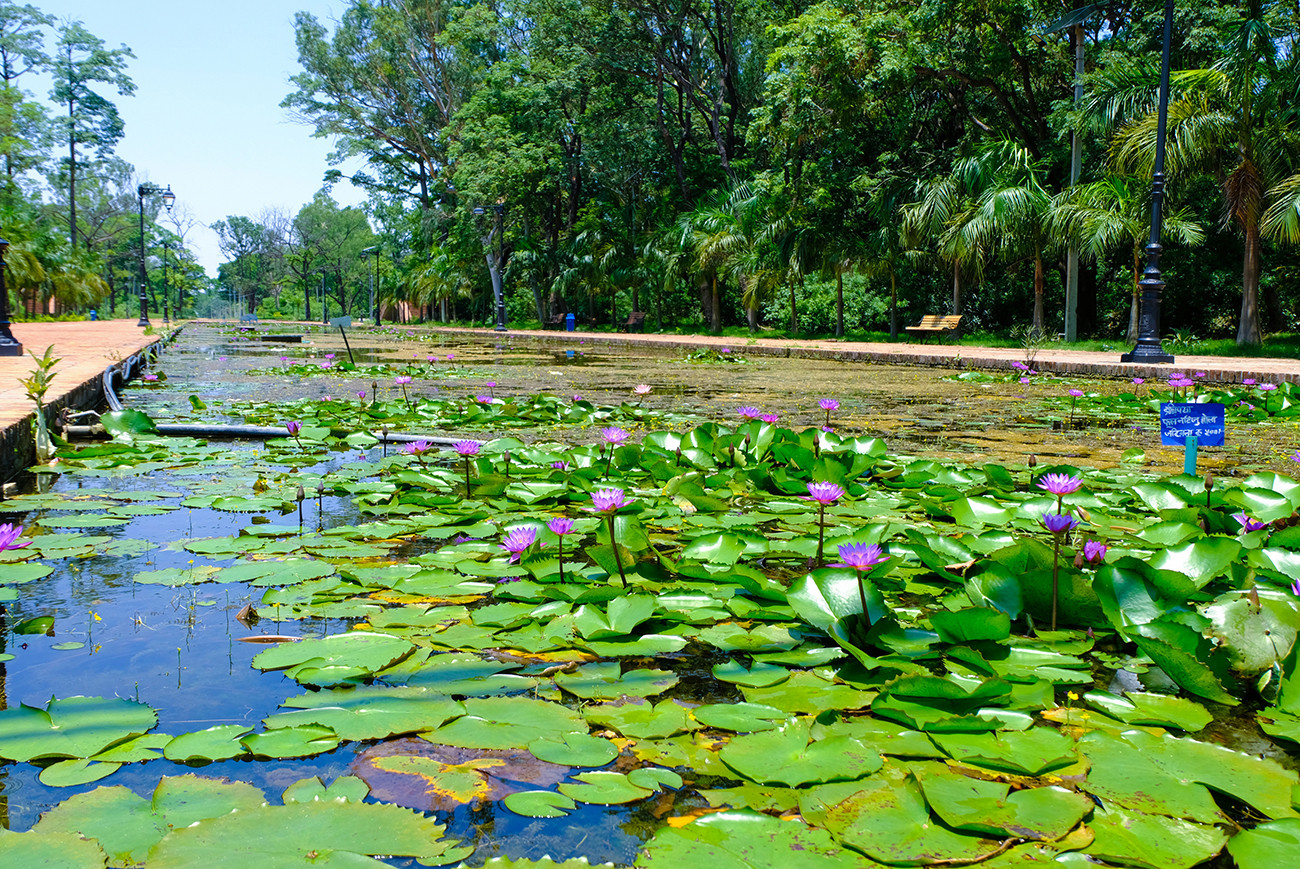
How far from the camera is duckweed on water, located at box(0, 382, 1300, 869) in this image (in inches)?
37.0

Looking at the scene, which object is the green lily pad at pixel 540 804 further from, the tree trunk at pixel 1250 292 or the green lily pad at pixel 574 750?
the tree trunk at pixel 1250 292

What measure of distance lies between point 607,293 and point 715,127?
685cm

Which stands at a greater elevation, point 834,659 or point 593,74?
point 593,74

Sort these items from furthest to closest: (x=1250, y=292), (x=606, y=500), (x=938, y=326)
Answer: (x=938, y=326), (x=1250, y=292), (x=606, y=500)

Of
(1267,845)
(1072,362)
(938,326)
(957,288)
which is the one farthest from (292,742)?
(957,288)

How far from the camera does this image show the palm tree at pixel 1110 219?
1286 centimetres

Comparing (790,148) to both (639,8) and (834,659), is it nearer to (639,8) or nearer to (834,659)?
(639,8)

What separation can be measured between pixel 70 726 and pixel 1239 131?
1397 cm

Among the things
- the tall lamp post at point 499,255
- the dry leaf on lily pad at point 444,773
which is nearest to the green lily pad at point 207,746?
the dry leaf on lily pad at point 444,773

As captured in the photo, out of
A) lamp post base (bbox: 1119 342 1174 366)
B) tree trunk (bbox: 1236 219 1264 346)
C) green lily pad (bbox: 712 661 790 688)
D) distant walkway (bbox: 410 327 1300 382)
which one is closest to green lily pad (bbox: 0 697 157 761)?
green lily pad (bbox: 712 661 790 688)

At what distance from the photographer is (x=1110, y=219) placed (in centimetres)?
1279

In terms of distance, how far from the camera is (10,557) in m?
1.91

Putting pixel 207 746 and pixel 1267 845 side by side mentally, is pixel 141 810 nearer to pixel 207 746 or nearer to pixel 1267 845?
pixel 207 746

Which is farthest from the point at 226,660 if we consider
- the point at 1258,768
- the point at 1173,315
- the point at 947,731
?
the point at 1173,315
